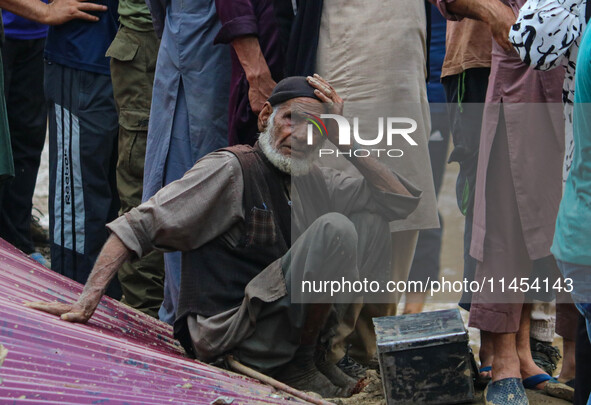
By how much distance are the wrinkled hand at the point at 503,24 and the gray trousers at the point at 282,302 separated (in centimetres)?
84

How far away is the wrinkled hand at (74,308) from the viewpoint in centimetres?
356

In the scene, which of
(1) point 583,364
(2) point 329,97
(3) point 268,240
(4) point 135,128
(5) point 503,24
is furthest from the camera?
(4) point 135,128

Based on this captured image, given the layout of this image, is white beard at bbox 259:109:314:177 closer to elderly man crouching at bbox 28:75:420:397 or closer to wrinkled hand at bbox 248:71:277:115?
elderly man crouching at bbox 28:75:420:397

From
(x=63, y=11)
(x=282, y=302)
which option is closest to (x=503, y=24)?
(x=282, y=302)

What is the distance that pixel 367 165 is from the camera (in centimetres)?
418

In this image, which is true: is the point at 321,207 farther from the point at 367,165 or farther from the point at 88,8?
the point at 88,8

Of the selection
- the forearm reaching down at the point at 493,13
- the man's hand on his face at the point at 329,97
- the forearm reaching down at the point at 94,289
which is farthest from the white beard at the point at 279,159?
the forearm reaching down at the point at 493,13

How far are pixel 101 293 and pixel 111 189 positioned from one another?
70.7 inches

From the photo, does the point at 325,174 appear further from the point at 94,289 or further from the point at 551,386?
the point at 551,386

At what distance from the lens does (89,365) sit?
327cm

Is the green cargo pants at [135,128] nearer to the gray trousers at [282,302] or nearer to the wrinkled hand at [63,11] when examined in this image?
the wrinkled hand at [63,11]

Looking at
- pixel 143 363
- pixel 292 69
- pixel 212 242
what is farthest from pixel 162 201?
pixel 292 69

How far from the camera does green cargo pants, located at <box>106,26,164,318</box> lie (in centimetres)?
501

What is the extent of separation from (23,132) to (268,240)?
232 centimetres
